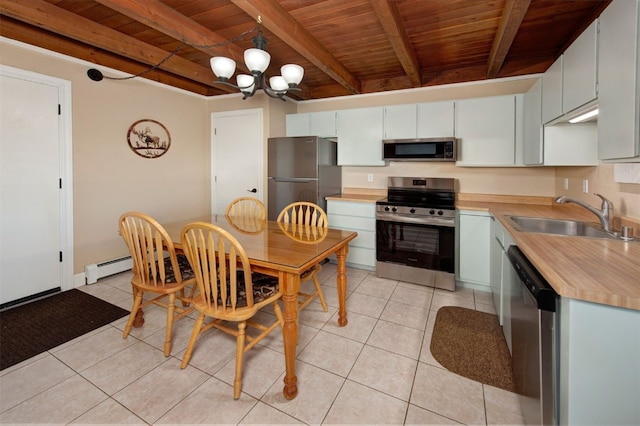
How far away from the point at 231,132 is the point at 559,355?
421 cm

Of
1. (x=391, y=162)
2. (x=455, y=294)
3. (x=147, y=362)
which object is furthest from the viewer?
(x=391, y=162)

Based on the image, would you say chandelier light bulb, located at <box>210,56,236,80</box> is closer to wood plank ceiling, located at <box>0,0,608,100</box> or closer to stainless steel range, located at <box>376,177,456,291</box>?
wood plank ceiling, located at <box>0,0,608,100</box>

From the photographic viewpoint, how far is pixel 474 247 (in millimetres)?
2945

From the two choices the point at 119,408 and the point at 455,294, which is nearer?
the point at 119,408

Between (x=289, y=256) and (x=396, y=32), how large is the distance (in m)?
1.89

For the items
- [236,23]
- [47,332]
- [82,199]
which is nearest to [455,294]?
[236,23]

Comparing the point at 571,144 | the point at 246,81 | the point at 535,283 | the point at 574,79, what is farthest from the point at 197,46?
the point at 571,144

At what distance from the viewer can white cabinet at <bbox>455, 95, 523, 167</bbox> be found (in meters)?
2.96

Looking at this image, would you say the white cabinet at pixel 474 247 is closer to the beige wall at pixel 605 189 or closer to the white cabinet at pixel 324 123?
the beige wall at pixel 605 189

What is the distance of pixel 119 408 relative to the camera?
153cm

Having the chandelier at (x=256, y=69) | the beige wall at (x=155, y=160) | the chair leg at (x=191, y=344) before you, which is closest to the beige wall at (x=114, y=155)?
the beige wall at (x=155, y=160)

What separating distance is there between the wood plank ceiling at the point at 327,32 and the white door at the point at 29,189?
55cm

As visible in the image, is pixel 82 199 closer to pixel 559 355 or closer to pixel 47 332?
pixel 47 332

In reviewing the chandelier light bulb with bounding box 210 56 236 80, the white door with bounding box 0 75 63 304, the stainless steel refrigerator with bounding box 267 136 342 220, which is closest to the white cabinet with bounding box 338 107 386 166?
the stainless steel refrigerator with bounding box 267 136 342 220
